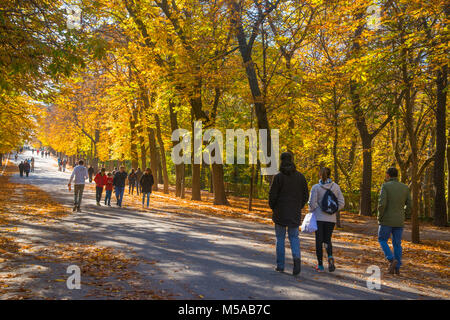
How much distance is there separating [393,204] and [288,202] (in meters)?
2.09

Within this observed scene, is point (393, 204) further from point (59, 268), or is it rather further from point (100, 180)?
point (100, 180)

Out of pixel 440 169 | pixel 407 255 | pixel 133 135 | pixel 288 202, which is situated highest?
pixel 133 135

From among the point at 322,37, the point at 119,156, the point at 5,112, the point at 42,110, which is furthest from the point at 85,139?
the point at 322,37

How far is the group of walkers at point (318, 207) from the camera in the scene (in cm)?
680

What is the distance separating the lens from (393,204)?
7.24 m

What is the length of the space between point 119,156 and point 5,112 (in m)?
16.2

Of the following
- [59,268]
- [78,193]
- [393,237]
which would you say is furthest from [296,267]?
[78,193]

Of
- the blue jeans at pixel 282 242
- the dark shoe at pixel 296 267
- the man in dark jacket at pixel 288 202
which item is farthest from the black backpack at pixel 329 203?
the dark shoe at pixel 296 267

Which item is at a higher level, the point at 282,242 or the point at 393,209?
the point at 393,209

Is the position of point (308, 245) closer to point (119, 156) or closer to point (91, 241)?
point (91, 241)

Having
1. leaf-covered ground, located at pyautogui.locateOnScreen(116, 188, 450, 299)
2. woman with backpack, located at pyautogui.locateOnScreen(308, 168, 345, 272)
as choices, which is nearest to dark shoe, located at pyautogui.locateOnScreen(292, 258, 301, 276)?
woman with backpack, located at pyautogui.locateOnScreen(308, 168, 345, 272)

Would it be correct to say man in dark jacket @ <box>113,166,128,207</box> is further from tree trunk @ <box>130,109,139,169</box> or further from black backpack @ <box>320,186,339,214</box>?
black backpack @ <box>320,186,339,214</box>

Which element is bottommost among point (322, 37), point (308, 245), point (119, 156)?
point (308, 245)

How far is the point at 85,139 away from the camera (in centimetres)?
5319
